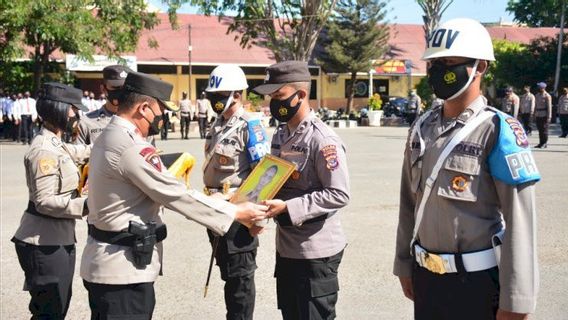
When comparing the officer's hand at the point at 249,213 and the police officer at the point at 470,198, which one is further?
the officer's hand at the point at 249,213

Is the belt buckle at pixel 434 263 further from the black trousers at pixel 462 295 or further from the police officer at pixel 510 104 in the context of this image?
the police officer at pixel 510 104

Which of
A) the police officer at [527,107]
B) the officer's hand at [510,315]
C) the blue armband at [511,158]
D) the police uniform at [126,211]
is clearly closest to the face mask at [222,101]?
the police uniform at [126,211]

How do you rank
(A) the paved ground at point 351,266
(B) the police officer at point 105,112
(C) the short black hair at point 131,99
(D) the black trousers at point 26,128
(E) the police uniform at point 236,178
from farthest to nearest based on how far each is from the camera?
(D) the black trousers at point 26,128 < (B) the police officer at point 105,112 < (A) the paved ground at point 351,266 < (E) the police uniform at point 236,178 < (C) the short black hair at point 131,99

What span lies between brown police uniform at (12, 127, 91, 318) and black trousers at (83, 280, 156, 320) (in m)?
0.88

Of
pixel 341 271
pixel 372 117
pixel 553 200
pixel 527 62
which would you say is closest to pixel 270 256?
pixel 341 271

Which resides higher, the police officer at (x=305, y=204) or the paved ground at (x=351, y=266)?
the police officer at (x=305, y=204)

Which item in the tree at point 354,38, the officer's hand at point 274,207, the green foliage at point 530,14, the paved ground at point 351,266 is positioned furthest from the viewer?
the green foliage at point 530,14

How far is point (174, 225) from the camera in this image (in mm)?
8578

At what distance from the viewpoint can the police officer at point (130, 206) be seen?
323 centimetres

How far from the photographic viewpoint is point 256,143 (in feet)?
15.9

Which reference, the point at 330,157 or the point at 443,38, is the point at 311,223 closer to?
the point at 330,157

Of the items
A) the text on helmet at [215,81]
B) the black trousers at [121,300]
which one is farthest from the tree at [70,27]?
the black trousers at [121,300]

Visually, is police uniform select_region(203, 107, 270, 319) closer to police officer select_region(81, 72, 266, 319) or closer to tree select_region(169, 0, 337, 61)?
police officer select_region(81, 72, 266, 319)

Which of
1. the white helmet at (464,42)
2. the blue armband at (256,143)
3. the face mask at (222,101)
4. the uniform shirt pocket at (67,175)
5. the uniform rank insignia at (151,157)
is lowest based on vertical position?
the uniform shirt pocket at (67,175)
